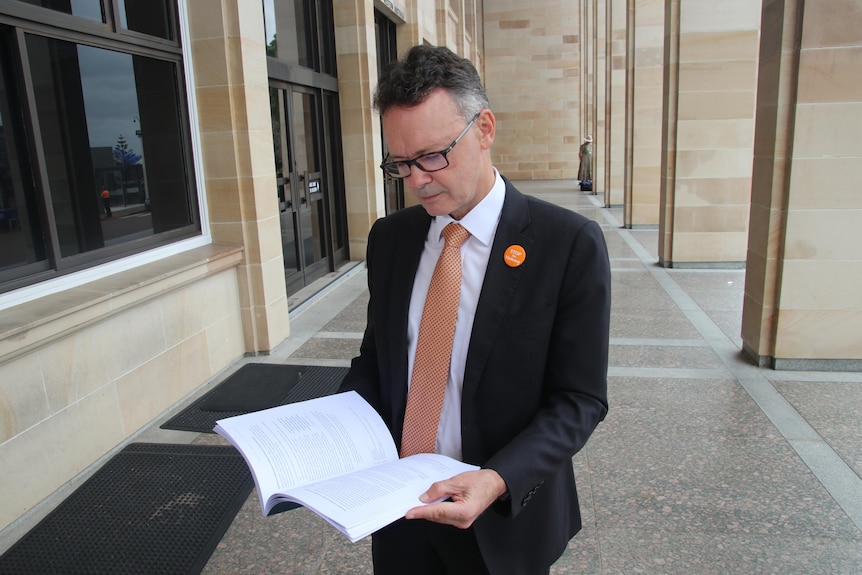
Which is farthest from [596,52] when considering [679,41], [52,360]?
[52,360]

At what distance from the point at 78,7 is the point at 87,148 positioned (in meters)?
0.88

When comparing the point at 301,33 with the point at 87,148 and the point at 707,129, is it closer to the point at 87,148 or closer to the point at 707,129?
the point at 87,148

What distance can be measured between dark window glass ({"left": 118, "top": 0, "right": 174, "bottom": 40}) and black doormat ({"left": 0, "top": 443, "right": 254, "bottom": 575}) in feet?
9.87

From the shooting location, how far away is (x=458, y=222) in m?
1.59

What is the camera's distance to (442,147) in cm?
144

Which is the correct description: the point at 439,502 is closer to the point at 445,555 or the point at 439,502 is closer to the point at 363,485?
the point at 363,485

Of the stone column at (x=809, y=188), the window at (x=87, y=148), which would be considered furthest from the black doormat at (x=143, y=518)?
the stone column at (x=809, y=188)

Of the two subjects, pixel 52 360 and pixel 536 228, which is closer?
pixel 536 228

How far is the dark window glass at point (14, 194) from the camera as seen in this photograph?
3727mm

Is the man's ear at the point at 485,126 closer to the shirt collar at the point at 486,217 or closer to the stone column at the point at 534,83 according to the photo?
the shirt collar at the point at 486,217

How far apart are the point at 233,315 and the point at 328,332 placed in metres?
1.17

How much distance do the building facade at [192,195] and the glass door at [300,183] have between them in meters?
0.03

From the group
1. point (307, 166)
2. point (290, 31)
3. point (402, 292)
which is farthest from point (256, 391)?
point (290, 31)

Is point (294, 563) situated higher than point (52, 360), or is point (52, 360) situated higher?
point (52, 360)
